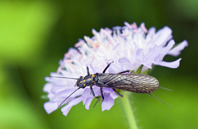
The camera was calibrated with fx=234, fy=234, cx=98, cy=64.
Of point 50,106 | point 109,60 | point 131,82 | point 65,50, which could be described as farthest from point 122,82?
point 65,50

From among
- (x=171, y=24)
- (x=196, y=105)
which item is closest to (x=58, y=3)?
(x=171, y=24)

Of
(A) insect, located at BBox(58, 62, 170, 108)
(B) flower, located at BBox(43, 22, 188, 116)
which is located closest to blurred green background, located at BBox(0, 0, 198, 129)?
(B) flower, located at BBox(43, 22, 188, 116)

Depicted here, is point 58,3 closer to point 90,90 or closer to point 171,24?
point 171,24

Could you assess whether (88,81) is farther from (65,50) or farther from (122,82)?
(65,50)

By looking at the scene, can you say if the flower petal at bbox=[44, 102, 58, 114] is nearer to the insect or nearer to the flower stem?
the insect

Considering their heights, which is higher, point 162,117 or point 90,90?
point 90,90

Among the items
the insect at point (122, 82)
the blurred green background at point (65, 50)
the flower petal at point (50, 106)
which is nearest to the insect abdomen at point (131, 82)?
the insect at point (122, 82)

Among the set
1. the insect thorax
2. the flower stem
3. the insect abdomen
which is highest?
the insect thorax
